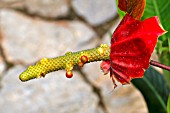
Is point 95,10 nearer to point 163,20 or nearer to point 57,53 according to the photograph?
point 57,53

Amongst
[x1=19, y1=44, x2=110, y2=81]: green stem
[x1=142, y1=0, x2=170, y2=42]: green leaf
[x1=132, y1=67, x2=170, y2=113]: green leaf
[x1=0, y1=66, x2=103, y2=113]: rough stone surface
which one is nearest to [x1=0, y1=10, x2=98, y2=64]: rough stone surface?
[x1=0, y1=66, x2=103, y2=113]: rough stone surface

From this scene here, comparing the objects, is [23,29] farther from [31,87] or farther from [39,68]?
[39,68]

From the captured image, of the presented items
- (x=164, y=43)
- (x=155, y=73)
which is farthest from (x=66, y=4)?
(x=164, y=43)

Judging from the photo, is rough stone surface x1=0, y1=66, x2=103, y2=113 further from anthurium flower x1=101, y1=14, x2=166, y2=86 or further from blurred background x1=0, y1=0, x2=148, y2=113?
anthurium flower x1=101, y1=14, x2=166, y2=86

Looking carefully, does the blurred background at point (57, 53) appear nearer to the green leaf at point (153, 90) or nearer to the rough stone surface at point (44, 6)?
the rough stone surface at point (44, 6)

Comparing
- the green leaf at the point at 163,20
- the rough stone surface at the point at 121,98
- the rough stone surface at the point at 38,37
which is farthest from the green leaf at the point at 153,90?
the rough stone surface at the point at 38,37

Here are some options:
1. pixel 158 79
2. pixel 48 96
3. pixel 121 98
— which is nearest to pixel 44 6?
pixel 48 96

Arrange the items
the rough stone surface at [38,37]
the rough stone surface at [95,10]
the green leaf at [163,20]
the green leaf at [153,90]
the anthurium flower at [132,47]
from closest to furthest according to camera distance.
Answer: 1. the anthurium flower at [132,47]
2. the green leaf at [163,20]
3. the green leaf at [153,90]
4. the rough stone surface at [38,37]
5. the rough stone surface at [95,10]
